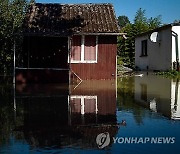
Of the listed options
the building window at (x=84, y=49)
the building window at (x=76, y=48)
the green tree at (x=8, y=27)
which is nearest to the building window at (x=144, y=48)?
the green tree at (x=8, y=27)

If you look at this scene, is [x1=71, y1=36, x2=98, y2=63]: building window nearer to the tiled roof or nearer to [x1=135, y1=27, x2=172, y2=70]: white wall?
the tiled roof

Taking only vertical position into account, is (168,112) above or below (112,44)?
below

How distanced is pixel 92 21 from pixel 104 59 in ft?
8.04

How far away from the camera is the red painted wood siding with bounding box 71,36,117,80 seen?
20.0m

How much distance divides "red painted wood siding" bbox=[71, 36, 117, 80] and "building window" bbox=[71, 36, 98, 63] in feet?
0.78

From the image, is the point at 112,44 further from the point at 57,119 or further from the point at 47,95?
the point at 57,119

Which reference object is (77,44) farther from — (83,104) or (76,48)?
(83,104)

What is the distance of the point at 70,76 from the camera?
1827 cm

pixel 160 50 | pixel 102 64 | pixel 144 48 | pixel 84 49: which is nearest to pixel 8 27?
pixel 84 49

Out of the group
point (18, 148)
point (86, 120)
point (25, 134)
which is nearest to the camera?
point (18, 148)

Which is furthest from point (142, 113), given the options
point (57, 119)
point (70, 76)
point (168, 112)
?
point (70, 76)

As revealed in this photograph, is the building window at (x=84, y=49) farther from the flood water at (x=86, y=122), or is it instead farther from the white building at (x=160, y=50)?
the white building at (x=160, y=50)

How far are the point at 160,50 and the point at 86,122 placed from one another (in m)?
20.6

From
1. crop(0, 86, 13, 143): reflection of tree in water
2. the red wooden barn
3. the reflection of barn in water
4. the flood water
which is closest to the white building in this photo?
the red wooden barn
